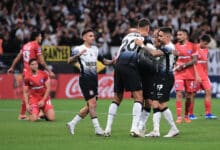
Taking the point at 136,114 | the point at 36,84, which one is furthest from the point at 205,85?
the point at 136,114

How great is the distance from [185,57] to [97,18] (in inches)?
635

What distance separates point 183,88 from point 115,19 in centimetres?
1598

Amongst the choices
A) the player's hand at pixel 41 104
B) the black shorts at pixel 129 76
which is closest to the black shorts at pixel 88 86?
the black shorts at pixel 129 76

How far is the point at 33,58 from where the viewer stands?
21.4 m

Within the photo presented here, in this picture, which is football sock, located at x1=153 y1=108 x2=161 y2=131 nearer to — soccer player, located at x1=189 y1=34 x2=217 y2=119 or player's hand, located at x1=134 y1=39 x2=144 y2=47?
player's hand, located at x1=134 y1=39 x2=144 y2=47

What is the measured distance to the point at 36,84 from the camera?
21.0m

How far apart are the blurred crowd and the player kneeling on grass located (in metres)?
11.5

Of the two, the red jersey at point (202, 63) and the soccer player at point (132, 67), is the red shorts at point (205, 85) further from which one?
the soccer player at point (132, 67)

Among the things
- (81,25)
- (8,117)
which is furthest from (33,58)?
(81,25)

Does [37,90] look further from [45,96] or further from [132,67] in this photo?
[132,67]

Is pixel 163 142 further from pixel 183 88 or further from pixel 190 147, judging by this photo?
pixel 183 88

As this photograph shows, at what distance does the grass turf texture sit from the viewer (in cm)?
1389

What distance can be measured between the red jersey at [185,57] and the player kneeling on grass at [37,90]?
359cm

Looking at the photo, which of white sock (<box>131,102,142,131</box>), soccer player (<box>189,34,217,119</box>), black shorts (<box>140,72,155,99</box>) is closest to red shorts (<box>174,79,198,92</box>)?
soccer player (<box>189,34,217,119</box>)
